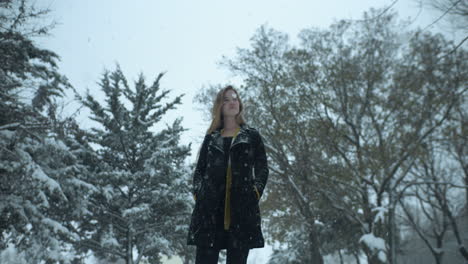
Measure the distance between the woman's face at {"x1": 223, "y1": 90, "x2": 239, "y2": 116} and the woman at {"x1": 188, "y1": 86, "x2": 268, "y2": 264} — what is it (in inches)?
7.6

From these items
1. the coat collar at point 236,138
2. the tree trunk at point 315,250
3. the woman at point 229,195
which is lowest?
the tree trunk at point 315,250

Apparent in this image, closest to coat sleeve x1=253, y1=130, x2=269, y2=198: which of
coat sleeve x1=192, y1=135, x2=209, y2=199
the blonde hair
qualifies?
the blonde hair

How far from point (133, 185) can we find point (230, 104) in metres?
10.5

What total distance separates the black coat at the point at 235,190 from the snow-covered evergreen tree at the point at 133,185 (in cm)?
947

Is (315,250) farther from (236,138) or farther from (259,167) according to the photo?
(236,138)

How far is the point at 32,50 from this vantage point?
971 cm

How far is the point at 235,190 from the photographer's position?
2400 millimetres

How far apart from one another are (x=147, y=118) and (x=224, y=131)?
1197 centimetres

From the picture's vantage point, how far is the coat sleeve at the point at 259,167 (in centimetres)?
255

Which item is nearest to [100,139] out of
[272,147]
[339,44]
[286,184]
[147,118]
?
[147,118]

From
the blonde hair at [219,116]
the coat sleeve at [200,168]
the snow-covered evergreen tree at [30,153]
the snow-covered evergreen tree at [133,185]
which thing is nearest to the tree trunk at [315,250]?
the snow-covered evergreen tree at [133,185]

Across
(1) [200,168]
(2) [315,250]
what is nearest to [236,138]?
(1) [200,168]

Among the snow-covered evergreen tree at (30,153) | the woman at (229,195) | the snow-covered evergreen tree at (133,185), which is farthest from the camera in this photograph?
the snow-covered evergreen tree at (133,185)

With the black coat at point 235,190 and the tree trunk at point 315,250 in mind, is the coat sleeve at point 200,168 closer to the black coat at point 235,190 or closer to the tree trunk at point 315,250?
the black coat at point 235,190
